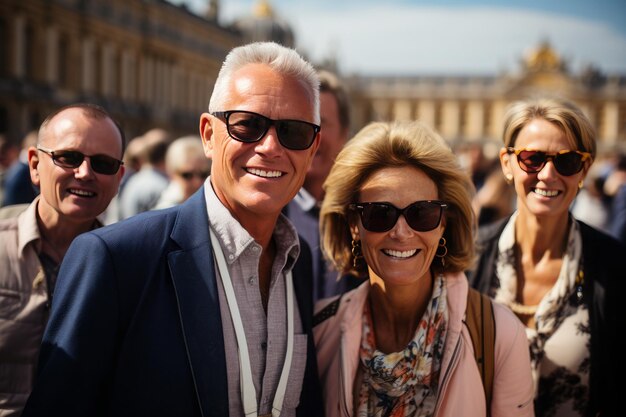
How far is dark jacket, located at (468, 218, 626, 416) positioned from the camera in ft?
9.19

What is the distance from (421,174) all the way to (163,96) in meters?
37.6

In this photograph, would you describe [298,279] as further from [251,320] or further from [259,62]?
[259,62]

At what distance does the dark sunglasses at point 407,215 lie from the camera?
2.43 m

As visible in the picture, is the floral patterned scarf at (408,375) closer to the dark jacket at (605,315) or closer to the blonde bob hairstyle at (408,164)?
the blonde bob hairstyle at (408,164)

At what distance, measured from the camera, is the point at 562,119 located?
2.96 metres

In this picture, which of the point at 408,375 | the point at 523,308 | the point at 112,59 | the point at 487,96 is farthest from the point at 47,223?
the point at 487,96

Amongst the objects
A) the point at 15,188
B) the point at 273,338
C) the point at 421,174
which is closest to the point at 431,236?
the point at 421,174

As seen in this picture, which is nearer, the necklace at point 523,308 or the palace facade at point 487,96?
the necklace at point 523,308

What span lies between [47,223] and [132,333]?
0.94 metres

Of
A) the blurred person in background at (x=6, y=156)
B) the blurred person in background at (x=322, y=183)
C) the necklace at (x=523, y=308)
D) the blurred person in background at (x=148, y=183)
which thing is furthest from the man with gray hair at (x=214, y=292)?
the blurred person in background at (x=6, y=156)

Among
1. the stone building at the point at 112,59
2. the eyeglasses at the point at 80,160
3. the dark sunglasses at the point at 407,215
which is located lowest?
the dark sunglasses at the point at 407,215

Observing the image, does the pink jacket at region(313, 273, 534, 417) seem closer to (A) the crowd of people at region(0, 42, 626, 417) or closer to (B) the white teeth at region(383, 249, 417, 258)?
(A) the crowd of people at region(0, 42, 626, 417)

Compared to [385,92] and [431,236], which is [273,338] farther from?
[385,92]

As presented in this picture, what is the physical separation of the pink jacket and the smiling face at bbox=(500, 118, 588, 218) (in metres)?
0.67
